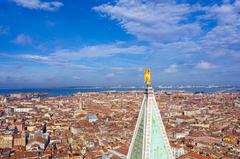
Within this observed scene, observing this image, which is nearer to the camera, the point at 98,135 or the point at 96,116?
the point at 98,135

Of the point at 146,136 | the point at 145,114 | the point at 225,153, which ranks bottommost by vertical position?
the point at 225,153

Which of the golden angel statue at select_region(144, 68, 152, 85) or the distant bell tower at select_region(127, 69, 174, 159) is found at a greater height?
the golden angel statue at select_region(144, 68, 152, 85)

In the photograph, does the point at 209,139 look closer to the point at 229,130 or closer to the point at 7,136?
the point at 229,130

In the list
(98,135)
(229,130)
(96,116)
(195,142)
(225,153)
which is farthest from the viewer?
(96,116)

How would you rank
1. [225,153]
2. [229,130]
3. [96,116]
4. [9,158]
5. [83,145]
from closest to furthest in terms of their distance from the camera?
[9,158]
[225,153]
[83,145]
[229,130]
[96,116]

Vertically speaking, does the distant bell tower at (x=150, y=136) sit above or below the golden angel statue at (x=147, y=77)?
below

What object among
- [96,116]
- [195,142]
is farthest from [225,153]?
[96,116]

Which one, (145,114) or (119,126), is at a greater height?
(145,114)
